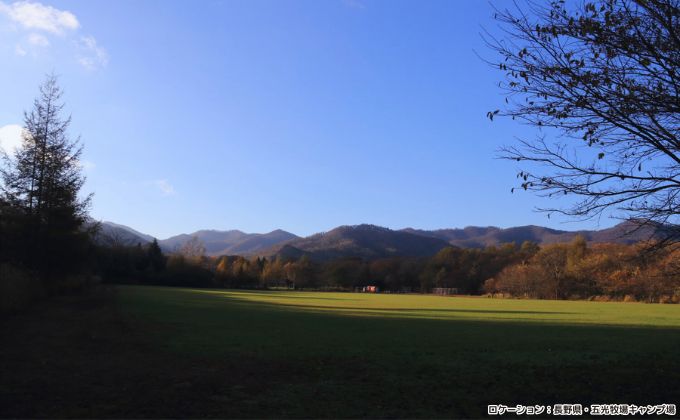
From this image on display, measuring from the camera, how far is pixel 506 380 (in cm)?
960

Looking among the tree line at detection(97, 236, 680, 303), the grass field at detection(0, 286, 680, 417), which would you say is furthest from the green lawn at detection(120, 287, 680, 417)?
the tree line at detection(97, 236, 680, 303)

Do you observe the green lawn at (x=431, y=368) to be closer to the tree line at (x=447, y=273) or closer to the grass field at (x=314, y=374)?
the grass field at (x=314, y=374)

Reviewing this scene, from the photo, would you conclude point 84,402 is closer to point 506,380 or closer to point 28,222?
point 506,380

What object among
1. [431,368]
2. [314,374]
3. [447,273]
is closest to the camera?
[314,374]

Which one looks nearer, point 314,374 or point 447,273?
point 314,374

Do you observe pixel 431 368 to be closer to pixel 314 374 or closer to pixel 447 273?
pixel 314 374

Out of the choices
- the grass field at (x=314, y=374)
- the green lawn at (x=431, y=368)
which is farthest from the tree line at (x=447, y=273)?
the grass field at (x=314, y=374)

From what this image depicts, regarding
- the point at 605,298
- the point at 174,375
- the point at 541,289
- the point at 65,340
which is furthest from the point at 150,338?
the point at 541,289

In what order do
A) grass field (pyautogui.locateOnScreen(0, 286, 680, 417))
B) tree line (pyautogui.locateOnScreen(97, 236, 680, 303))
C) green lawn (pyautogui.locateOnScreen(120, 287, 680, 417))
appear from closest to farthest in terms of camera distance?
grass field (pyautogui.locateOnScreen(0, 286, 680, 417)) < green lawn (pyautogui.locateOnScreen(120, 287, 680, 417)) < tree line (pyautogui.locateOnScreen(97, 236, 680, 303))

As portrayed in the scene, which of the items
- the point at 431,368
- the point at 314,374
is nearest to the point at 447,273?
the point at 431,368

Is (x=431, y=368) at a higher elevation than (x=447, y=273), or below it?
below

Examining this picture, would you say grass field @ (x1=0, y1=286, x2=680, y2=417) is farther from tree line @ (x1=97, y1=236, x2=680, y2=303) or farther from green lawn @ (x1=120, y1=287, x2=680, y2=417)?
tree line @ (x1=97, y1=236, x2=680, y2=303)

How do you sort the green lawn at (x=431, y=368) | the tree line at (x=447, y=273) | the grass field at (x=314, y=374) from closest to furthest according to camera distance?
the grass field at (x=314, y=374) → the green lawn at (x=431, y=368) → the tree line at (x=447, y=273)

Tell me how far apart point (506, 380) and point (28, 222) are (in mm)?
30594
